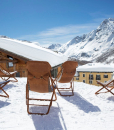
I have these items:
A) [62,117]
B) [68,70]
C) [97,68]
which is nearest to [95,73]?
[97,68]

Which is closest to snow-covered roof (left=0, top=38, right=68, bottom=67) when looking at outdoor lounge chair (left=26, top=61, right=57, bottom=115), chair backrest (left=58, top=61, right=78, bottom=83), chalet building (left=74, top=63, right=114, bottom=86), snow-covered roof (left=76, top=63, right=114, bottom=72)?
chair backrest (left=58, top=61, right=78, bottom=83)

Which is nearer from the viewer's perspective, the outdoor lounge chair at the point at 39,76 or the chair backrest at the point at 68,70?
the outdoor lounge chair at the point at 39,76

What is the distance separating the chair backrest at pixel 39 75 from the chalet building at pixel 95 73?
33336mm

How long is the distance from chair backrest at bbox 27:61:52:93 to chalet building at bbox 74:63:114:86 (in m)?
33.3

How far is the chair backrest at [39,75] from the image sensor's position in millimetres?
2906

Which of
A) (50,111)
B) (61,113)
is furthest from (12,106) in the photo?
(61,113)

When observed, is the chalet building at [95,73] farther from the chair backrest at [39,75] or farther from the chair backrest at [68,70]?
the chair backrest at [39,75]

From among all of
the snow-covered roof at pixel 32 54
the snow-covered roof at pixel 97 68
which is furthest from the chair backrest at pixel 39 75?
the snow-covered roof at pixel 97 68

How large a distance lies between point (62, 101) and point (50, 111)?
822 millimetres

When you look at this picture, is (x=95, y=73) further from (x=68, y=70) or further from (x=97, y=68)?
(x=68, y=70)

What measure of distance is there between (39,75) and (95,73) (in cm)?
3432

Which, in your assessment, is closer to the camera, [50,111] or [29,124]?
[29,124]

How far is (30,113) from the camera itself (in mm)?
2914

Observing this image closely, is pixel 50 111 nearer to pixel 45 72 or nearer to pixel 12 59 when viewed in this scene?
pixel 45 72
